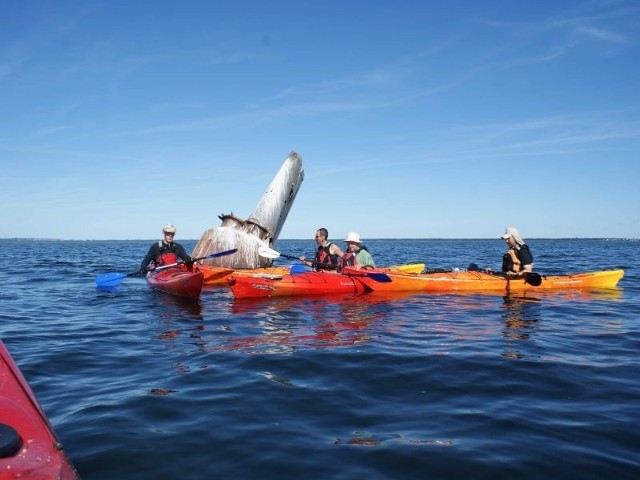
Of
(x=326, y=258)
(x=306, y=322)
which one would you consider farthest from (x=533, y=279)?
(x=306, y=322)

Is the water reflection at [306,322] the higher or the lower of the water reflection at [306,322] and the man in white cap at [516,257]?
the lower

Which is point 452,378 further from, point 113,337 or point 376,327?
point 113,337

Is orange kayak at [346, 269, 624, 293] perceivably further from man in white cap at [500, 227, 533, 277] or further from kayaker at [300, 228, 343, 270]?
kayaker at [300, 228, 343, 270]

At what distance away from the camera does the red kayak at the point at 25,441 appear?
2.35 meters

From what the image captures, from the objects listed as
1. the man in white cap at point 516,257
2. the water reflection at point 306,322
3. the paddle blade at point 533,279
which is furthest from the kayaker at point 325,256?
the paddle blade at point 533,279

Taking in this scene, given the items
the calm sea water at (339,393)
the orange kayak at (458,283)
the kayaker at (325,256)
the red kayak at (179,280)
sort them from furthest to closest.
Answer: the kayaker at (325,256)
the orange kayak at (458,283)
the red kayak at (179,280)
the calm sea water at (339,393)

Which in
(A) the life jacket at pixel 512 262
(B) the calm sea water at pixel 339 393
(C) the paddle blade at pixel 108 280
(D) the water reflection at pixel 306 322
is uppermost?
(A) the life jacket at pixel 512 262

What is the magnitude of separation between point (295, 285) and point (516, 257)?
18.9 ft

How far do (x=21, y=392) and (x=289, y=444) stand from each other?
6.00 feet

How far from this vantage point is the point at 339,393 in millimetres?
4887

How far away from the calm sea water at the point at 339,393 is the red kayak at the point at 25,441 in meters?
0.66

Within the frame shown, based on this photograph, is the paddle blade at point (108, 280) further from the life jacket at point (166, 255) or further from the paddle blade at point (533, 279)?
the paddle blade at point (533, 279)

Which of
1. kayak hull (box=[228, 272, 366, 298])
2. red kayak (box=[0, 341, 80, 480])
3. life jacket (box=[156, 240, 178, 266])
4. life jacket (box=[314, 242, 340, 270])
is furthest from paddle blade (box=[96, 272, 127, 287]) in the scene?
red kayak (box=[0, 341, 80, 480])

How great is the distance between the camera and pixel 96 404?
4.57 m
